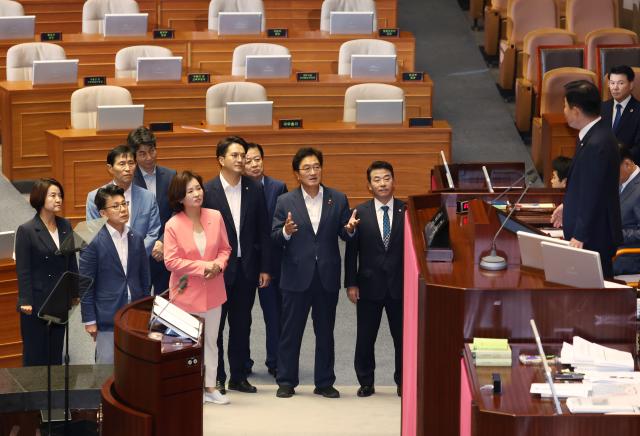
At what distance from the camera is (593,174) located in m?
5.45

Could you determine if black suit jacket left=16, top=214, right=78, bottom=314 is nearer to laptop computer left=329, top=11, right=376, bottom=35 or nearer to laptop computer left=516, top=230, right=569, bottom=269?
laptop computer left=516, top=230, right=569, bottom=269

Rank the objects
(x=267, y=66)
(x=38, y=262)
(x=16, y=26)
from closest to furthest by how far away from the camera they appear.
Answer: (x=38, y=262)
(x=267, y=66)
(x=16, y=26)

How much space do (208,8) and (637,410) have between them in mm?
8600

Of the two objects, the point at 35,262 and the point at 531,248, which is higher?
the point at 531,248

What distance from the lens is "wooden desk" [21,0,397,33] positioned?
11.7 metres

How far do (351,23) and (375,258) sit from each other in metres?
4.58

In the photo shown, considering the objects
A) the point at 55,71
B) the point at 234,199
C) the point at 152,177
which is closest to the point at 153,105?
the point at 55,71

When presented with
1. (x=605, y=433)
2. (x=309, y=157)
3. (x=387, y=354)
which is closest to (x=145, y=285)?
(x=309, y=157)

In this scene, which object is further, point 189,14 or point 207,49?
point 189,14

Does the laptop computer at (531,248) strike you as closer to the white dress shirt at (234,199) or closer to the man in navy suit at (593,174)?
the man in navy suit at (593,174)

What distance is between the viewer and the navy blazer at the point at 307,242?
22.5ft

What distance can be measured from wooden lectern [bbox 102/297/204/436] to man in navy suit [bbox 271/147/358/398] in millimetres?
1629

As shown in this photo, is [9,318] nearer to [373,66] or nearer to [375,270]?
[375,270]

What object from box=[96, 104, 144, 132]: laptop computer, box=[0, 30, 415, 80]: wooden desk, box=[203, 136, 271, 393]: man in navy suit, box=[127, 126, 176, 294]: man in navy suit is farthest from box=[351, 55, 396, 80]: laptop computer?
box=[203, 136, 271, 393]: man in navy suit
